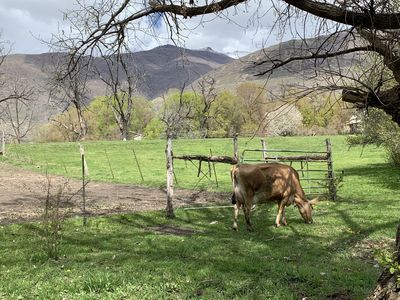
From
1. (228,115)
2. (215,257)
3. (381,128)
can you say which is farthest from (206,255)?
(228,115)

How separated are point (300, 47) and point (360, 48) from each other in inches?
44.7

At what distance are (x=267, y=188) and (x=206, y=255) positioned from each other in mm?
4299

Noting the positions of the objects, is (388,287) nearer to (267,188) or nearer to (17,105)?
(267,188)

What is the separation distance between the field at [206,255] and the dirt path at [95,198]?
62.6 inches

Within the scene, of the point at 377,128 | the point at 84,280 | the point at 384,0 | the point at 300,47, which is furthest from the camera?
the point at 377,128

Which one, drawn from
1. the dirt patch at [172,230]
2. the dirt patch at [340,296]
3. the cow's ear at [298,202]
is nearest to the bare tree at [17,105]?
the dirt patch at [172,230]

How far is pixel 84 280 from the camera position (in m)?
6.54

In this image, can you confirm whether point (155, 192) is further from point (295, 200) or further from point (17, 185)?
point (295, 200)

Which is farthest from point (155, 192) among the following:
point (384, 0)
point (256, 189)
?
point (384, 0)

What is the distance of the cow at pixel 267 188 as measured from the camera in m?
12.1

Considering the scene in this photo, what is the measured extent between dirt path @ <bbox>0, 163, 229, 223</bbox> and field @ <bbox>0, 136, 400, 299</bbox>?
1590 mm

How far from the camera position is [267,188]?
40.7ft

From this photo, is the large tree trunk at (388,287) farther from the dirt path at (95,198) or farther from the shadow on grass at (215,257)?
the dirt path at (95,198)

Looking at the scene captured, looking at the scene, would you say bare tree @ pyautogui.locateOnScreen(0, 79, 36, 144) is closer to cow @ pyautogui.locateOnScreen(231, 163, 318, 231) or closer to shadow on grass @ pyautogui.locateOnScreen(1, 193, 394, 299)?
shadow on grass @ pyautogui.locateOnScreen(1, 193, 394, 299)
